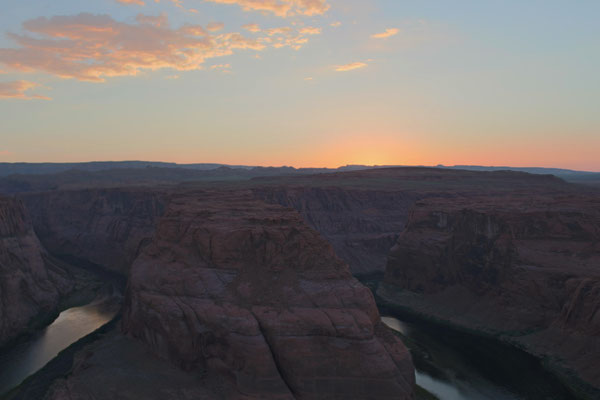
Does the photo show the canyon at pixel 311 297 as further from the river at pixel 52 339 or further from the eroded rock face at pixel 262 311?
the river at pixel 52 339

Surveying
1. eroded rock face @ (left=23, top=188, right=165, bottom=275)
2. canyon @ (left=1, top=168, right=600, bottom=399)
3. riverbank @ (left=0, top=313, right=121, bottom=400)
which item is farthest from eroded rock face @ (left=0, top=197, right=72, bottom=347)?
eroded rock face @ (left=23, top=188, right=165, bottom=275)

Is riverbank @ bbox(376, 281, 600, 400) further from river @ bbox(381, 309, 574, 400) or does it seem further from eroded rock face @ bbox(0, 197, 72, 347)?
eroded rock face @ bbox(0, 197, 72, 347)

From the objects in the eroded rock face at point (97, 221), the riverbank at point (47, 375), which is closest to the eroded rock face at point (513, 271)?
the riverbank at point (47, 375)

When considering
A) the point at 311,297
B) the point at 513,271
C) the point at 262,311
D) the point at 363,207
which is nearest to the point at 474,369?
the point at 513,271

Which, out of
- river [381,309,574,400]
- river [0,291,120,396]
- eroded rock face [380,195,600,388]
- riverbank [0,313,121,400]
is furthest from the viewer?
eroded rock face [380,195,600,388]

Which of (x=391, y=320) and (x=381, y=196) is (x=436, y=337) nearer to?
(x=391, y=320)

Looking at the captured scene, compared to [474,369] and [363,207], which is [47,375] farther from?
[363,207]

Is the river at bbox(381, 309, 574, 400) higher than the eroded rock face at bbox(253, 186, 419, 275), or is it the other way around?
the eroded rock face at bbox(253, 186, 419, 275)

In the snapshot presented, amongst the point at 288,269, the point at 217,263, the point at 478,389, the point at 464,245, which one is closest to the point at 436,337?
the point at 478,389
